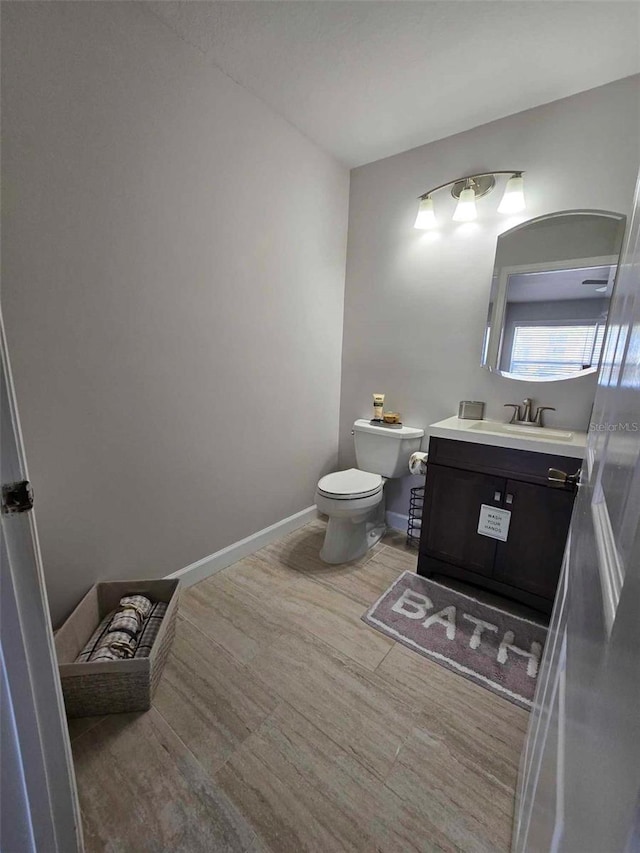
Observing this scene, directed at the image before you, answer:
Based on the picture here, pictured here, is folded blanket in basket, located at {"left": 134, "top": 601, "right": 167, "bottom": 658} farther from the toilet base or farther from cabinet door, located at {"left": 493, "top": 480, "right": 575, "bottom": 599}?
cabinet door, located at {"left": 493, "top": 480, "right": 575, "bottom": 599}

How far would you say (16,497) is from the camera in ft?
1.97

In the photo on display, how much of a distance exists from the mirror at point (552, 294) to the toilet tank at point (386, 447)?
24.8 inches

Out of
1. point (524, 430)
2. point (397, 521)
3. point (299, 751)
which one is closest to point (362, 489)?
point (397, 521)

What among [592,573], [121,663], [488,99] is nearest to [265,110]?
[488,99]

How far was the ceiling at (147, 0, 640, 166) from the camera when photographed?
4.15ft

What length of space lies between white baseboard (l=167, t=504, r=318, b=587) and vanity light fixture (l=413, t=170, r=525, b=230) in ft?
6.68

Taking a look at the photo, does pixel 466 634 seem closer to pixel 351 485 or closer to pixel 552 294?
pixel 351 485

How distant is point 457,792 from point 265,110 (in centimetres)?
285

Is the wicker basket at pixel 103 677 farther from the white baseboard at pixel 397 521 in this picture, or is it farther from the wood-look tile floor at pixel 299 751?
the white baseboard at pixel 397 521

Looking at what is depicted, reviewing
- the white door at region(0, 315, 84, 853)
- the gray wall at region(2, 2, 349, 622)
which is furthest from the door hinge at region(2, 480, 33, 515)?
the gray wall at region(2, 2, 349, 622)

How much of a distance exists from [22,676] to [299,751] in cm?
88

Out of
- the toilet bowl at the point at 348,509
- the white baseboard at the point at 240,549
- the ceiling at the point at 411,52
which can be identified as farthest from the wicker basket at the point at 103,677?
the ceiling at the point at 411,52

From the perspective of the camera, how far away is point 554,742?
21.8 inches

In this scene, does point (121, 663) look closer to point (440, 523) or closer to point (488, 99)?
point (440, 523)
